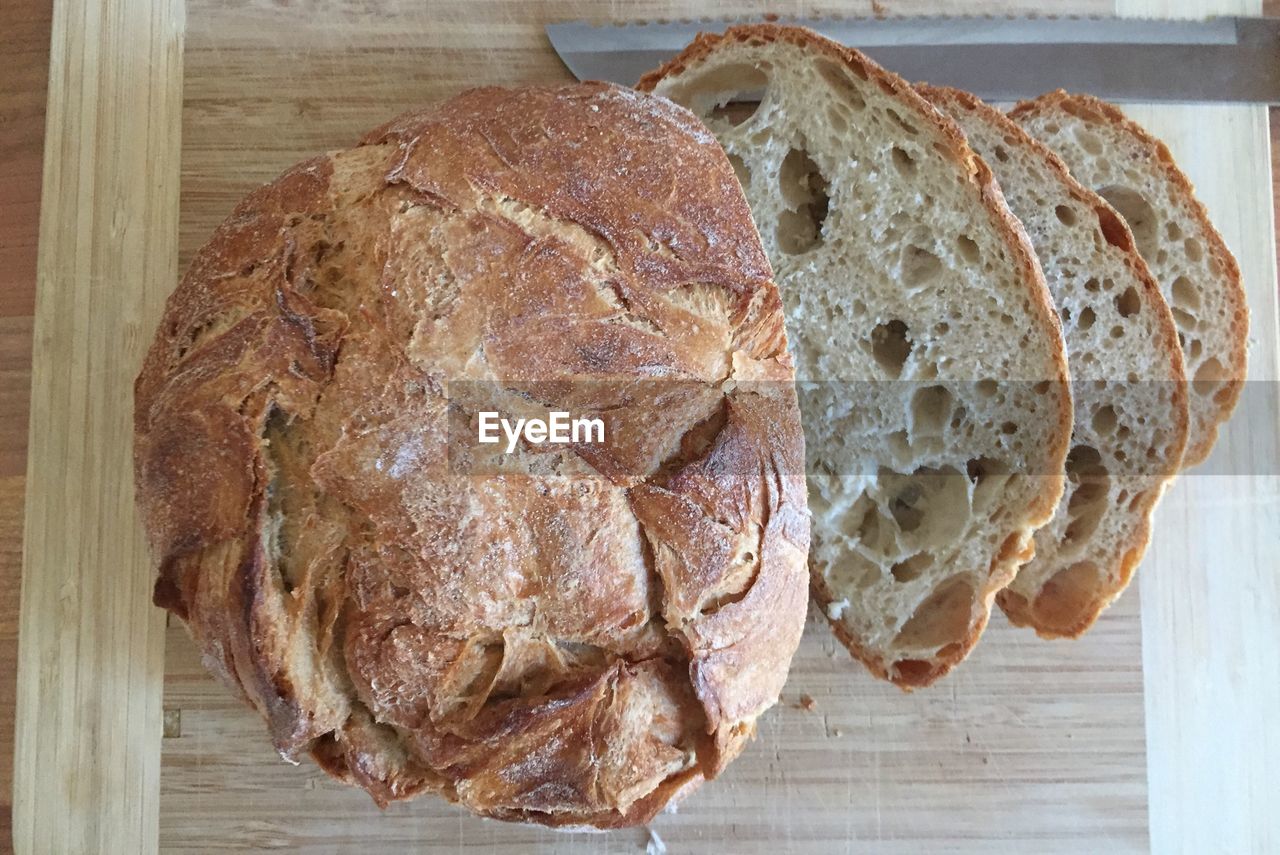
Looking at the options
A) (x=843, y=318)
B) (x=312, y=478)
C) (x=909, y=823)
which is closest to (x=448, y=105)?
(x=312, y=478)

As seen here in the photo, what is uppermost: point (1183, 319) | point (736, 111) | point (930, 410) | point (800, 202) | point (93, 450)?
point (736, 111)

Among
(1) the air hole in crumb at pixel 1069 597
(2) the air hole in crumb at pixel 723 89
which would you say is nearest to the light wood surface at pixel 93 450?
(2) the air hole in crumb at pixel 723 89

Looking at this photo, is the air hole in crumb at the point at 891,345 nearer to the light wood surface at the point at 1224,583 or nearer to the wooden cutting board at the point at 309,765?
the wooden cutting board at the point at 309,765

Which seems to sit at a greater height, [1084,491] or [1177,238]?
[1177,238]

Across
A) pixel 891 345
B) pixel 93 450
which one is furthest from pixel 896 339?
pixel 93 450

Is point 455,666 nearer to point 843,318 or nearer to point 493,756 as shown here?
point 493,756

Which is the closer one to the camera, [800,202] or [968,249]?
[968,249]

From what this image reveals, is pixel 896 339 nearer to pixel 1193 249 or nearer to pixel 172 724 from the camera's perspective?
pixel 1193 249
